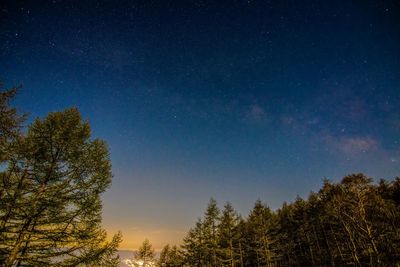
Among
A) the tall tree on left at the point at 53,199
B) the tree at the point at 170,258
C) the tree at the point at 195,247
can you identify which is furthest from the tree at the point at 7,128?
the tree at the point at 170,258

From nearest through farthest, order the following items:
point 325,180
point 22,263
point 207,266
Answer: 1. point 22,263
2. point 325,180
3. point 207,266

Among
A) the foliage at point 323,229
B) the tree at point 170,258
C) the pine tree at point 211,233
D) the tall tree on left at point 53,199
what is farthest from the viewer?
the tree at point 170,258

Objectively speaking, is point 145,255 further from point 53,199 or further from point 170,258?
point 53,199

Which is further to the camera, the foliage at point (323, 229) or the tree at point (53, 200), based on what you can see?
the foliage at point (323, 229)

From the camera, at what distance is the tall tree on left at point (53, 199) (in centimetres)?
795

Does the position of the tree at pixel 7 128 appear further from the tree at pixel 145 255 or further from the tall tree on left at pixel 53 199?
the tree at pixel 145 255

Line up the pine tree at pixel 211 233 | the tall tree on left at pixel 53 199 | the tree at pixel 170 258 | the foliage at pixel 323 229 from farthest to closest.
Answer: the tree at pixel 170 258, the pine tree at pixel 211 233, the foliage at pixel 323 229, the tall tree on left at pixel 53 199

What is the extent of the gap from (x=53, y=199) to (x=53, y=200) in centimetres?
4

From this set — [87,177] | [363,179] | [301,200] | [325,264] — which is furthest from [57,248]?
[301,200]

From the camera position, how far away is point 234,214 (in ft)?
113

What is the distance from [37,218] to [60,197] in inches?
44.4

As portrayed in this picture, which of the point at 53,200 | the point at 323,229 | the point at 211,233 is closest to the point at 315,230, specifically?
the point at 323,229

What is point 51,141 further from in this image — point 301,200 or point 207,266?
point 301,200

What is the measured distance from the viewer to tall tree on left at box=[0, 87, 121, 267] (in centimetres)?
795
